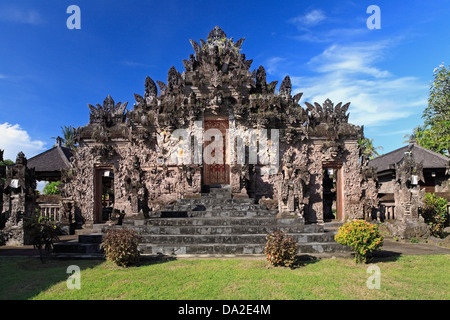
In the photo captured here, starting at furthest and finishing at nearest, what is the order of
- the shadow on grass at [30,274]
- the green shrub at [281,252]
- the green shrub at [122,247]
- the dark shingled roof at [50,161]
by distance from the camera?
the dark shingled roof at [50,161]
the green shrub at [122,247]
the green shrub at [281,252]
the shadow on grass at [30,274]

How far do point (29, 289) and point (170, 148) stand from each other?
9209 mm

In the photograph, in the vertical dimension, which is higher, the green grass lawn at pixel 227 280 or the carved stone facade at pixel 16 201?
the carved stone facade at pixel 16 201

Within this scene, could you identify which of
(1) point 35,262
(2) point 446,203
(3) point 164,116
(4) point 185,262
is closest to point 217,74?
(3) point 164,116

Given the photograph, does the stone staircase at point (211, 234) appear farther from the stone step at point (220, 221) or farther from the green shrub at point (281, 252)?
the green shrub at point (281, 252)

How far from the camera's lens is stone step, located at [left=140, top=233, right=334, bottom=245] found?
9.27 meters

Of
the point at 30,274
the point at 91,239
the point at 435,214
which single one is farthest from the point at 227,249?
the point at 435,214

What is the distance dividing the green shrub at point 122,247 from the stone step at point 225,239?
5.06 feet

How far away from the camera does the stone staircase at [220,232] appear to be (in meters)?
8.91

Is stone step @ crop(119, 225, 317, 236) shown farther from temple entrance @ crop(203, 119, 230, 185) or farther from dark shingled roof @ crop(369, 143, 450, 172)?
dark shingled roof @ crop(369, 143, 450, 172)

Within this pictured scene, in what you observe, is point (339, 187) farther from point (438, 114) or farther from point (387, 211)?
point (438, 114)

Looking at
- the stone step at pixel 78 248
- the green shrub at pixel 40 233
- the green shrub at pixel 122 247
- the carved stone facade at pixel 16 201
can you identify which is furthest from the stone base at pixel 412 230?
the carved stone facade at pixel 16 201

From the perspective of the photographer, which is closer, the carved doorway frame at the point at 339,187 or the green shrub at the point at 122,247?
the green shrub at the point at 122,247

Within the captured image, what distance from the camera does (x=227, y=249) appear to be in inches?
349

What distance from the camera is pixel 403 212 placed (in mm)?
12438
